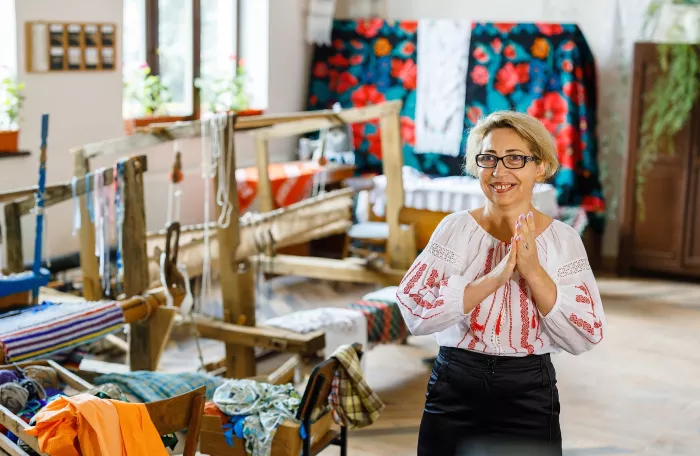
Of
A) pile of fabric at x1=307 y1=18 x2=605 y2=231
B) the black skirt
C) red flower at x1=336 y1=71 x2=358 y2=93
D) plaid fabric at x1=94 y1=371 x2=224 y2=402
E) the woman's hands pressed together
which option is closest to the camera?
the woman's hands pressed together

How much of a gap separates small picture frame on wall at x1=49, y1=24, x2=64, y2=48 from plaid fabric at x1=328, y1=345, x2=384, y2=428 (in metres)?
3.54

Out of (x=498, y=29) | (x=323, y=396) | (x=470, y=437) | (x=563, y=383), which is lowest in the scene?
(x=563, y=383)

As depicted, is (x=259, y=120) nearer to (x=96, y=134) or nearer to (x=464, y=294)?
(x=96, y=134)

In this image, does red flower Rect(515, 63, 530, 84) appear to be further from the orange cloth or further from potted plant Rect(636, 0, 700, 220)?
the orange cloth

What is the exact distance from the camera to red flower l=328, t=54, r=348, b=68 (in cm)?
850

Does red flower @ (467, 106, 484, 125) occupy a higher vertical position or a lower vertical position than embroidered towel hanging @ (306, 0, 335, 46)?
lower

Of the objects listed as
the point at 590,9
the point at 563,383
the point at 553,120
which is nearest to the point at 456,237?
the point at 563,383

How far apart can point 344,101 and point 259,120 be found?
3.93 m

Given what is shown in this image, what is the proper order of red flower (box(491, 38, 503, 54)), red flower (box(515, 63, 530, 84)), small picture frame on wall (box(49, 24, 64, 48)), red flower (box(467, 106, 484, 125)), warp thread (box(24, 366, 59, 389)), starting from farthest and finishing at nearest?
red flower (box(467, 106, 484, 125)) → red flower (box(491, 38, 503, 54)) → red flower (box(515, 63, 530, 84)) → small picture frame on wall (box(49, 24, 64, 48)) → warp thread (box(24, 366, 59, 389))

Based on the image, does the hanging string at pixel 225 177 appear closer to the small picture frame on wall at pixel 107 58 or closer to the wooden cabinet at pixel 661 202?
the small picture frame on wall at pixel 107 58

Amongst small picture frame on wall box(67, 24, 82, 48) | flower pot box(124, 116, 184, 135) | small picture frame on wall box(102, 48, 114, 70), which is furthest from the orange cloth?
flower pot box(124, 116, 184, 135)

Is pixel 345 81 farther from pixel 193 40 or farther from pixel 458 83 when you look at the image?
pixel 193 40

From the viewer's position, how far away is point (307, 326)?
4535 mm

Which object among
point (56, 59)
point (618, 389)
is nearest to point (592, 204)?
point (618, 389)
